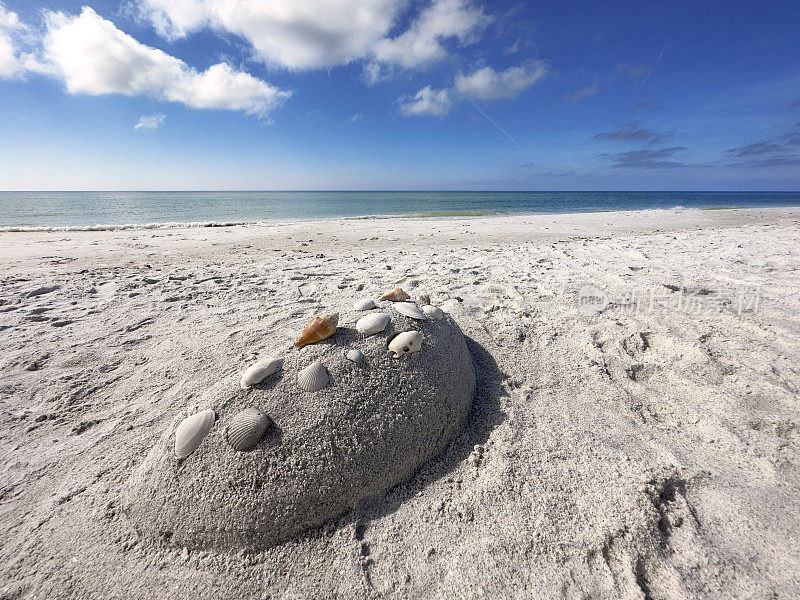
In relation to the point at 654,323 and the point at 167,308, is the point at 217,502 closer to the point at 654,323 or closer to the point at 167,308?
the point at 167,308

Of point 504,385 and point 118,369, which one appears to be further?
point 118,369

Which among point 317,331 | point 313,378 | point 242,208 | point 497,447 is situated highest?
point 317,331

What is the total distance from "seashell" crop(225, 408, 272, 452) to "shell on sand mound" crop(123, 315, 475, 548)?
3cm

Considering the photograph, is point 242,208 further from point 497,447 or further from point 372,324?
point 497,447

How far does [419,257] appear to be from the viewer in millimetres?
5934

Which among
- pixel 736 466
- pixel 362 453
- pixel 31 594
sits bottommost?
pixel 31 594

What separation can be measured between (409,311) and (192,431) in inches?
48.8

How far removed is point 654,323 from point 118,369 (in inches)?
166

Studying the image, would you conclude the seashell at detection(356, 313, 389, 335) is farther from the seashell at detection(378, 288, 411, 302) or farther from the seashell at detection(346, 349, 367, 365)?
the seashell at detection(378, 288, 411, 302)

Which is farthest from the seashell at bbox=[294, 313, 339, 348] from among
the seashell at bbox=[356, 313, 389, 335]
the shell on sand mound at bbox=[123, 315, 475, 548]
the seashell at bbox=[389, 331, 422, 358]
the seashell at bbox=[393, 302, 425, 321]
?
the seashell at bbox=[393, 302, 425, 321]

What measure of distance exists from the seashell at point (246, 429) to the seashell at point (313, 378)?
0.72 feet

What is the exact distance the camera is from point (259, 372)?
5.57 ft

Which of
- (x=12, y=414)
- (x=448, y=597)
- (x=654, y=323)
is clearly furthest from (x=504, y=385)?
(x=12, y=414)

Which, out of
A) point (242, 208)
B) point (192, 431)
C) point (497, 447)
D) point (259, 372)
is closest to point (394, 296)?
point (259, 372)
